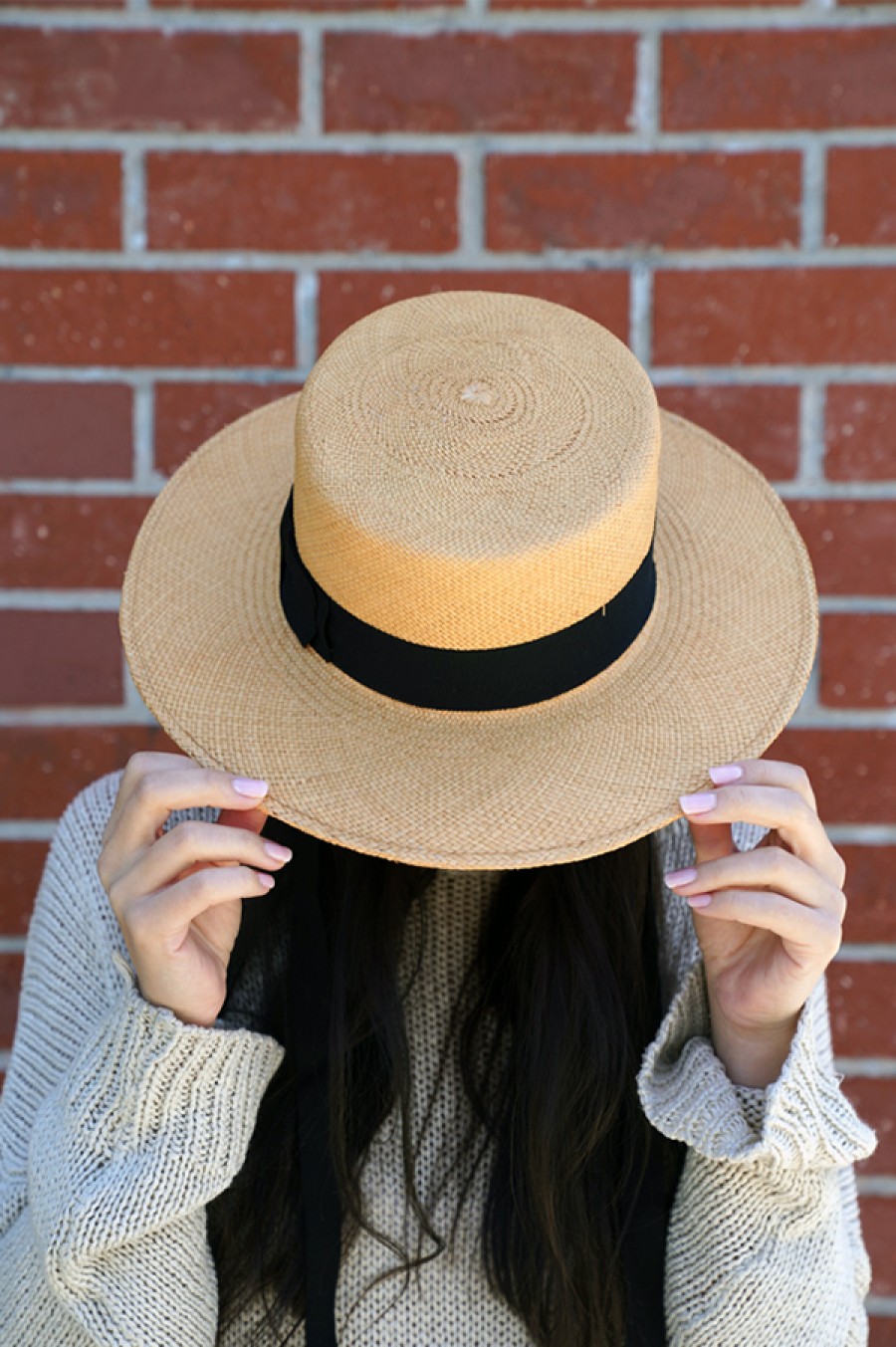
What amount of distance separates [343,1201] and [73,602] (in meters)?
0.72

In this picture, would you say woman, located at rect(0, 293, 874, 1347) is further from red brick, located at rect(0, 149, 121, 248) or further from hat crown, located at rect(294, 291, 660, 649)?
red brick, located at rect(0, 149, 121, 248)

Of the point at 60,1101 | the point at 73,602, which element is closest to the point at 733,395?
the point at 73,602

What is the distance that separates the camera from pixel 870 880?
1.54 m

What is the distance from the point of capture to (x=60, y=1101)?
1.20 metres

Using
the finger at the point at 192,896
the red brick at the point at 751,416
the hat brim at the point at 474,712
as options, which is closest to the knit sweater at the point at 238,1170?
the finger at the point at 192,896

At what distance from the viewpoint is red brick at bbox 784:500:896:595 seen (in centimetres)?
147

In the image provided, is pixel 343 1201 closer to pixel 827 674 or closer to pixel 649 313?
pixel 827 674

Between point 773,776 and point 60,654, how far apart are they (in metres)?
0.85

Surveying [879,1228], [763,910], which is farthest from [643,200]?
[879,1228]

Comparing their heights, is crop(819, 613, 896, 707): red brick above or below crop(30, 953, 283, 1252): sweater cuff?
above

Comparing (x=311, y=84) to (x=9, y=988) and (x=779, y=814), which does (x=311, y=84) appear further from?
(x=9, y=988)

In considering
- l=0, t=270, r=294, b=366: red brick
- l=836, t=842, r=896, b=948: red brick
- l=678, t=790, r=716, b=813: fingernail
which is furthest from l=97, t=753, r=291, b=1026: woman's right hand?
l=836, t=842, r=896, b=948: red brick

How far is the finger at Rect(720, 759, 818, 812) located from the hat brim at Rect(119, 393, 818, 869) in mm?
33

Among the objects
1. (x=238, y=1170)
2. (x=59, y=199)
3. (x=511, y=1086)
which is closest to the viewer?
(x=238, y=1170)
